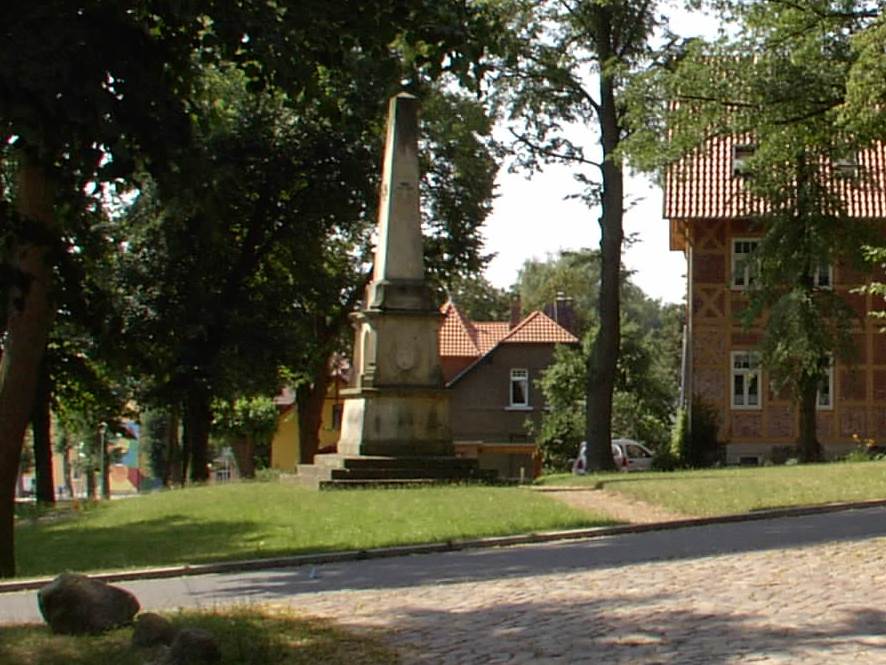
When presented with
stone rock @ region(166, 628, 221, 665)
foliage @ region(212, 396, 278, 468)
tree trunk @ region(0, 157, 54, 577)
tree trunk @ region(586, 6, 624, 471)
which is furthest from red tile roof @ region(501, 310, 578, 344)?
stone rock @ region(166, 628, 221, 665)

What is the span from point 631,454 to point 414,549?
105 ft

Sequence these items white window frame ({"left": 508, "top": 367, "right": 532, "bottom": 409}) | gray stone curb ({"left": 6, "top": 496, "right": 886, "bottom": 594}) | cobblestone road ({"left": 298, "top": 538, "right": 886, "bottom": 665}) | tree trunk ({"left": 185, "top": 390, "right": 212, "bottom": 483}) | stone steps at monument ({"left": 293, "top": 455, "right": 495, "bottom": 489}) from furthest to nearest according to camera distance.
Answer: white window frame ({"left": 508, "top": 367, "right": 532, "bottom": 409})
tree trunk ({"left": 185, "top": 390, "right": 212, "bottom": 483})
stone steps at monument ({"left": 293, "top": 455, "right": 495, "bottom": 489})
gray stone curb ({"left": 6, "top": 496, "right": 886, "bottom": 594})
cobblestone road ({"left": 298, "top": 538, "right": 886, "bottom": 665})

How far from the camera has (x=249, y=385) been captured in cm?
3872

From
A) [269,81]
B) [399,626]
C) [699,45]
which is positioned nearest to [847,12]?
[699,45]

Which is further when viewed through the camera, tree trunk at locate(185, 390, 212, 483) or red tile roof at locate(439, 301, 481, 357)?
red tile roof at locate(439, 301, 481, 357)

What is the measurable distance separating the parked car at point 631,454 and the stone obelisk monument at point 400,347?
813 inches

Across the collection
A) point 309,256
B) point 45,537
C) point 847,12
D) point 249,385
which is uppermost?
point 847,12

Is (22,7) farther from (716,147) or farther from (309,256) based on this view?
(716,147)

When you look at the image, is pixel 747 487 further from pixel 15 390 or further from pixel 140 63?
pixel 140 63

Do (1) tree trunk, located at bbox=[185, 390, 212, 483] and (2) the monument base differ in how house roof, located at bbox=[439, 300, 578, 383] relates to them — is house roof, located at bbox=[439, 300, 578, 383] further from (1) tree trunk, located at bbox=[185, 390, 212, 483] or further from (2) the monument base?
(2) the monument base

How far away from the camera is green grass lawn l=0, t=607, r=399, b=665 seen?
8320mm

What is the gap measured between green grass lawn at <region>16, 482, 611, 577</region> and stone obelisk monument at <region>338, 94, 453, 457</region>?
1911 millimetres

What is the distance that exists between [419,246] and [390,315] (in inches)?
55.4

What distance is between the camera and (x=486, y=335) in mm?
75000
